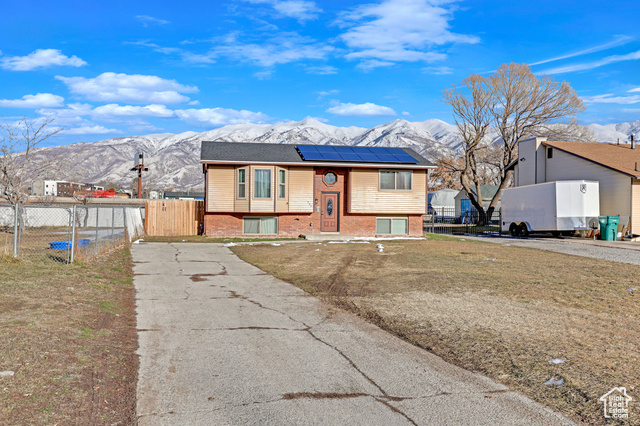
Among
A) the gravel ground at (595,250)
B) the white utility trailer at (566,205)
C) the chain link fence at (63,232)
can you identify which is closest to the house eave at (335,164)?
the chain link fence at (63,232)

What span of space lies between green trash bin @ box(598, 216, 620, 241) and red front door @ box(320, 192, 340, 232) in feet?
48.2

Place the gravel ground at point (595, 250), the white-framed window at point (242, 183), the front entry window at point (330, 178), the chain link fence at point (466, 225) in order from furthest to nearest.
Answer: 1. the chain link fence at point (466, 225)
2. the front entry window at point (330, 178)
3. the white-framed window at point (242, 183)
4. the gravel ground at point (595, 250)

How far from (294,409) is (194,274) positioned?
9684mm

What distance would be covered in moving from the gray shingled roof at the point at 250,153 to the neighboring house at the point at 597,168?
1060 centimetres

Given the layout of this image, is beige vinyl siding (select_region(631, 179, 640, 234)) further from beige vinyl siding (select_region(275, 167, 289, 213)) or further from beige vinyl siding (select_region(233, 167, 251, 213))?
beige vinyl siding (select_region(233, 167, 251, 213))

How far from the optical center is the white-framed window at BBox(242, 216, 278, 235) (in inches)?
1073

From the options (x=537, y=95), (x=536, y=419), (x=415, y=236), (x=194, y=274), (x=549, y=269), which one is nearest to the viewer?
(x=536, y=419)

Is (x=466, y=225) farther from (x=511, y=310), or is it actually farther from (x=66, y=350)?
(x=66, y=350)

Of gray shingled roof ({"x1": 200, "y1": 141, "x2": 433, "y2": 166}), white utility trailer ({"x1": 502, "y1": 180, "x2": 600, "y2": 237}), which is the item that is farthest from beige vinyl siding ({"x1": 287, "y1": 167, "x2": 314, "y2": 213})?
white utility trailer ({"x1": 502, "y1": 180, "x2": 600, "y2": 237})

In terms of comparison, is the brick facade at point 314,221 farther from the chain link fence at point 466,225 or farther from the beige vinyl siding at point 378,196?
the chain link fence at point 466,225

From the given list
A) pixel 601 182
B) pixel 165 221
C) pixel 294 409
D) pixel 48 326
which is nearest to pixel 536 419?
pixel 294 409

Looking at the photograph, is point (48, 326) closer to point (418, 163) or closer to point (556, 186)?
point (418, 163)

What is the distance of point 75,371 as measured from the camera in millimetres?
5348

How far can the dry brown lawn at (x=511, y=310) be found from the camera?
5434mm
